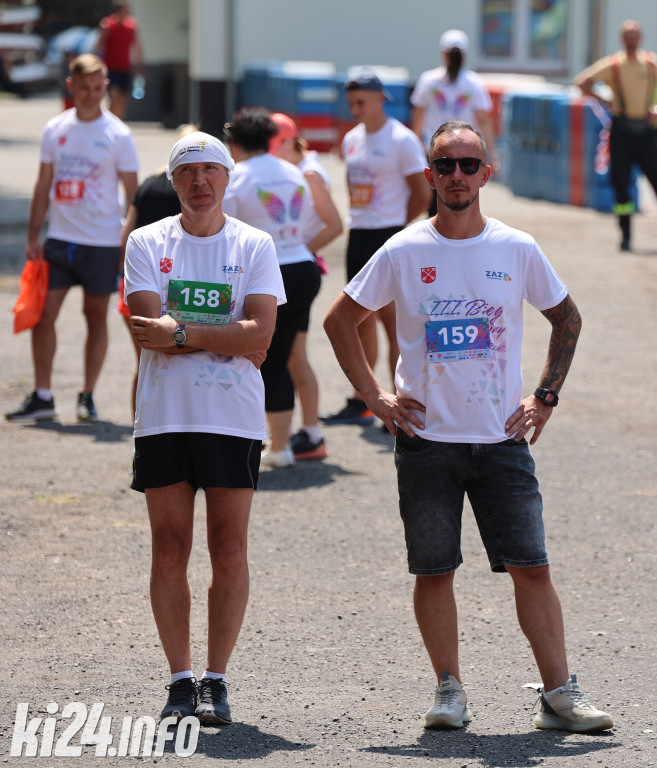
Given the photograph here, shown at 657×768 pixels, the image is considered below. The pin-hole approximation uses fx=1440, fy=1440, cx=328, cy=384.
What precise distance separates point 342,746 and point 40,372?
198 inches

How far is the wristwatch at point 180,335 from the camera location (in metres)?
4.48

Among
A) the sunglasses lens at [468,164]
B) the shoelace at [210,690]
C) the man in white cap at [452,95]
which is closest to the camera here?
the sunglasses lens at [468,164]

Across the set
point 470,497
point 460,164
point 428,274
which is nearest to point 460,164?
point 460,164

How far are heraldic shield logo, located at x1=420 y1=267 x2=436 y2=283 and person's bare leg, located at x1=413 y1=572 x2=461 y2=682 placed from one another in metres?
0.94

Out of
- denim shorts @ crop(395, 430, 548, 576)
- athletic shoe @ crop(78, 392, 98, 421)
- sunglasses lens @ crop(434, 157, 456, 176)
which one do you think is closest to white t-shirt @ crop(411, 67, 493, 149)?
athletic shoe @ crop(78, 392, 98, 421)

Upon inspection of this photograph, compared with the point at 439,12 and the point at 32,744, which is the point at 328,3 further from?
the point at 32,744

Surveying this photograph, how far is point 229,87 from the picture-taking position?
25.7 m

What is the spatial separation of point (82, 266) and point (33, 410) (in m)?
0.94

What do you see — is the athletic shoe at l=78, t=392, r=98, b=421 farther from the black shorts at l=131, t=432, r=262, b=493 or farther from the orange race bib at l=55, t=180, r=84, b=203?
the black shorts at l=131, t=432, r=262, b=493

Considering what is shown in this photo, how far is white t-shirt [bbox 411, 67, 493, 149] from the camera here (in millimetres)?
12672

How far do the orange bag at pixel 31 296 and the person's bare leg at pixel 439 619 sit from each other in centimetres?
468

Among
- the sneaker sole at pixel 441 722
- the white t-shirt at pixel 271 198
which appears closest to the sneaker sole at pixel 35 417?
the white t-shirt at pixel 271 198

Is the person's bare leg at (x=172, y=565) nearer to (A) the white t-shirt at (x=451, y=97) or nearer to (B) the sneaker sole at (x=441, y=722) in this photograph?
(B) the sneaker sole at (x=441, y=722)

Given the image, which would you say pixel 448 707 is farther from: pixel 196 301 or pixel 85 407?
pixel 85 407
